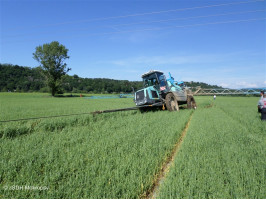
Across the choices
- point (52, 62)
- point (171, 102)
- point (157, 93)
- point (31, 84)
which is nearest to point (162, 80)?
point (157, 93)

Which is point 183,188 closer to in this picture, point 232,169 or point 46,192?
point 232,169

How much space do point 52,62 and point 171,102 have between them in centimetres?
4337

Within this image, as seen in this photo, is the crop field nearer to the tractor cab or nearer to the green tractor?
the green tractor

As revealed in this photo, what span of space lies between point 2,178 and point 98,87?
250ft

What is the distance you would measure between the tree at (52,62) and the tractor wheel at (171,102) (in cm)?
4086

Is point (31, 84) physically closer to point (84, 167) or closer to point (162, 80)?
point (162, 80)

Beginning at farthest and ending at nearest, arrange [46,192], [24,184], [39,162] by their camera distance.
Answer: [39,162] < [24,184] < [46,192]

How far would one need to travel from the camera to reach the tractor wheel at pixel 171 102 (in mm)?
11203

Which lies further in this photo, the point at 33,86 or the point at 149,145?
the point at 33,86

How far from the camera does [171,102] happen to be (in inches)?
456

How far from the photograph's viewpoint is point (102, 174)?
9.57ft

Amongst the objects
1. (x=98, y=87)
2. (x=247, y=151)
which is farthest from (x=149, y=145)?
(x=98, y=87)

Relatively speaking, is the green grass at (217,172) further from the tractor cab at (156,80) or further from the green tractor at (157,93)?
the tractor cab at (156,80)

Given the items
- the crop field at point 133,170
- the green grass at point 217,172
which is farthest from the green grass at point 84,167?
the green grass at point 217,172
